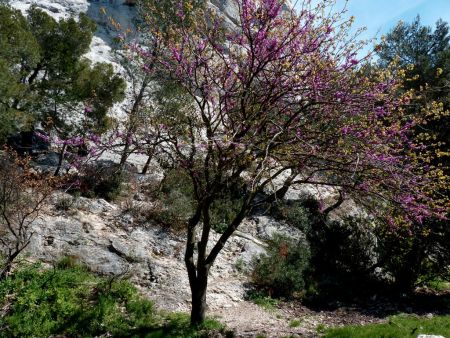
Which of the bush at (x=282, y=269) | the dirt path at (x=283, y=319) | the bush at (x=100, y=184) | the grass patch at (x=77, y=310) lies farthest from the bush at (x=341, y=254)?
the bush at (x=100, y=184)

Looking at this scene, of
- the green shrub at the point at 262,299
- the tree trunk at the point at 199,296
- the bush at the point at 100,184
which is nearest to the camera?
the tree trunk at the point at 199,296

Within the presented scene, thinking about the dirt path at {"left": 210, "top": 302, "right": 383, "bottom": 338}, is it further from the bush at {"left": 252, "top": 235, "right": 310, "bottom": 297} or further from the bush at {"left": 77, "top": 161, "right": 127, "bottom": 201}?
the bush at {"left": 77, "top": 161, "right": 127, "bottom": 201}

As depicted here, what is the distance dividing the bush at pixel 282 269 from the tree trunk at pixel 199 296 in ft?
12.1

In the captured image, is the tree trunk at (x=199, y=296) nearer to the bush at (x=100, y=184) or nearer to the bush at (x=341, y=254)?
the bush at (x=341, y=254)

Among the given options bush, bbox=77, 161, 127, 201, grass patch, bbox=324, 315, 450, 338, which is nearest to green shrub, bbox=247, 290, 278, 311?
grass patch, bbox=324, 315, 450, 338

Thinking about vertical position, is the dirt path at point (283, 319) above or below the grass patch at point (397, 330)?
below

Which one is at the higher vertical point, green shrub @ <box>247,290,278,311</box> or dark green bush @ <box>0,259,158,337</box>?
green shrub @ <box>247,290,278,311</box>

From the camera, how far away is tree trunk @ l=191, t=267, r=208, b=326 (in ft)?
25.8

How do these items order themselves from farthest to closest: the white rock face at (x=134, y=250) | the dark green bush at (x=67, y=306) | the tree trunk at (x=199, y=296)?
the white rock face at (x=134, y=250) → the tree trunk at (x=199, y=296) → the dark green bush at (x=67, y=306)

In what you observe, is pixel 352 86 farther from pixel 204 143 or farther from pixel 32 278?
pixel 32 278

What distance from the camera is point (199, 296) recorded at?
786 cm

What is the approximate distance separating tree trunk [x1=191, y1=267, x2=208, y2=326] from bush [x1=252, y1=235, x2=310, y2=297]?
12.1 feet

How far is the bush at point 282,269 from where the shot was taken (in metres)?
11.4

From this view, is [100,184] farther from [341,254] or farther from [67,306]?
[341,254]
